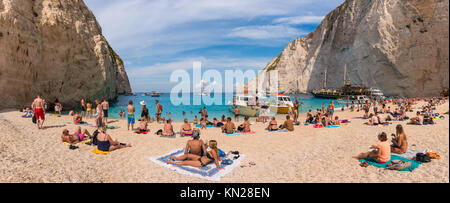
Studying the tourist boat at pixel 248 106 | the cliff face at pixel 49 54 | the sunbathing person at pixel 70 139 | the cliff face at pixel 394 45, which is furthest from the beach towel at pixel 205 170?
the cliff face at pixel 394 45

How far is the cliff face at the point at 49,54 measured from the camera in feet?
64.6

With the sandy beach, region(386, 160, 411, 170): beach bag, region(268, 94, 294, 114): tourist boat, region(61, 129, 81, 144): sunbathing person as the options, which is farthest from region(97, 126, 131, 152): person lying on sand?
region(268, 94, 294, 114): tourist boat

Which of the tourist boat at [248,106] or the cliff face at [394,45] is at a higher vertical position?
the cliff face at [394,45]

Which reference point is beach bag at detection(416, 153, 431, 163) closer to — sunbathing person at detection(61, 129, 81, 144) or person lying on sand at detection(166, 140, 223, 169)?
person lying on sand at detection(166, 140, 223, 169)

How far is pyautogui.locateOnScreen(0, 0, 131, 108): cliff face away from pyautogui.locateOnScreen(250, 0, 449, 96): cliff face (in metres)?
58.2

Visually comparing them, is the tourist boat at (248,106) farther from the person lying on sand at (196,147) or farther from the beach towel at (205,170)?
the person lying on sand at (196,147)

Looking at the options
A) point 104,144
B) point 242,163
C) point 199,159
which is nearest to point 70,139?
A: point 104,144

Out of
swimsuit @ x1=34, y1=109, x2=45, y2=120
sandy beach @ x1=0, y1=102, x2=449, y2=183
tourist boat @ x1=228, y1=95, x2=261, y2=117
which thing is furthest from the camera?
tourist boat @ x1=228, y1=95, x2=261, y2=117

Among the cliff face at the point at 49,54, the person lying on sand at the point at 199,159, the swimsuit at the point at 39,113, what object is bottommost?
the person lying on sand at the point at 199,159

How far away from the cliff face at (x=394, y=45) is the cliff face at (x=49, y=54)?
5818cm

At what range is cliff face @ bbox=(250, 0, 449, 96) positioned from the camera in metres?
45.2

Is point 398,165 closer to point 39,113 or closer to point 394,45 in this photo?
point 39,113

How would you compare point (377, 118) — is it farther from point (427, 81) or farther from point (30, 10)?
point (427, 81)

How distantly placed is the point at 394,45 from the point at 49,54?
6325 centimetres
